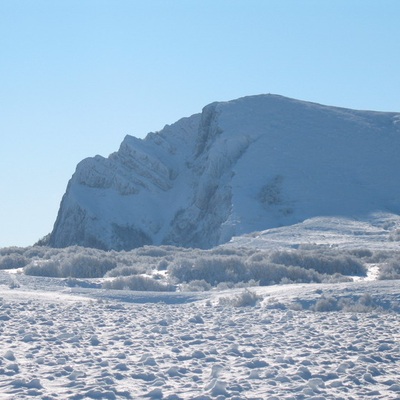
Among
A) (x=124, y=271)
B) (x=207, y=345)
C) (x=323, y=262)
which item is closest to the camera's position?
(x=207, y=345)

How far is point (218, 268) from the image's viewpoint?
23203 millimetres

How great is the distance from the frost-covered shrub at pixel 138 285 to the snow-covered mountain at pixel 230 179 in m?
19.8

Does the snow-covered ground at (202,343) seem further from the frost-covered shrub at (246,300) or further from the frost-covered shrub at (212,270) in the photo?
the frost-covered shrub at (212,270)

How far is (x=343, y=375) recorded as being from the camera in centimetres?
879

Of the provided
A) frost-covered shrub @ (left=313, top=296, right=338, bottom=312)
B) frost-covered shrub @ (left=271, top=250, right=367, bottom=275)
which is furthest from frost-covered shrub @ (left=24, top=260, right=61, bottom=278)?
frost-covered shrub @ (left=313, top=296, right=338, bottom=312)

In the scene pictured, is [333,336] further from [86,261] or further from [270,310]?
[86,261]

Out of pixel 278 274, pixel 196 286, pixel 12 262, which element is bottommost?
pixel 196 286

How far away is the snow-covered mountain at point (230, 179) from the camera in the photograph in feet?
147

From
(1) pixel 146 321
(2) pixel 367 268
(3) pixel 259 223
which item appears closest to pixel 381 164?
(3) pixel 259 223

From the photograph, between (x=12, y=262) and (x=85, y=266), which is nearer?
(x=85, y=266)

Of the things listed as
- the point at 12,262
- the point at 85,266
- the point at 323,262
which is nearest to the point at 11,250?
the point at 12,262

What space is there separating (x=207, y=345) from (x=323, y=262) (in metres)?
14.9

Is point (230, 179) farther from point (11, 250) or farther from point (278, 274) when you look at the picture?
point (278, 274)

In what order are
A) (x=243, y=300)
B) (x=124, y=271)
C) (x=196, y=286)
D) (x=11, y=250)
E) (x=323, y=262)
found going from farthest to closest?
(x=11, y=250)
(x=323, y=262)
(x=124, y=271)
(x=196, y=286)
(x=243, y=300)
